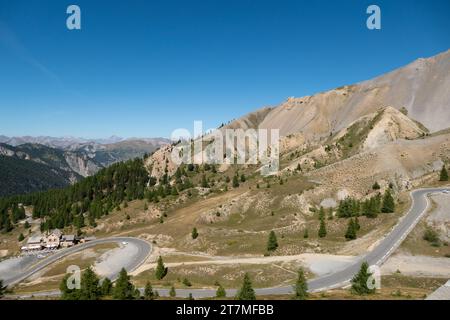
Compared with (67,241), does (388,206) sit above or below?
above

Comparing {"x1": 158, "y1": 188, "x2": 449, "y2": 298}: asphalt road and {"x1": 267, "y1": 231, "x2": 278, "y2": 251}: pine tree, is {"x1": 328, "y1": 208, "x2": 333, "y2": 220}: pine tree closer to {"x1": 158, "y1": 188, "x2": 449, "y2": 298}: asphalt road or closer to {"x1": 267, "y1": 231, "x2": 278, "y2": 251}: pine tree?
{"x1": 158, "y1": 188, "x2": 449, "y2": 298}: asphalt road

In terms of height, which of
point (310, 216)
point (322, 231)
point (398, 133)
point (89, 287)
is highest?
point (398, 133)

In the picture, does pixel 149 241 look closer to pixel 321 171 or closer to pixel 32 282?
pixel 32 282

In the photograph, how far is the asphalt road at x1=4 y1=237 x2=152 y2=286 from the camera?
8975 centimetres

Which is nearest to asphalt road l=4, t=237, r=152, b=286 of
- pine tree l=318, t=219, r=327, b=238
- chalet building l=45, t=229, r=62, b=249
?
chalet building l=45, t=229, r=62, b=249

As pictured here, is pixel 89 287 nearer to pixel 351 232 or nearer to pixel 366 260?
pixel 366 260

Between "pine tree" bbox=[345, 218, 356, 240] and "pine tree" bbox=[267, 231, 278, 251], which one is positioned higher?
"pine tree" bbox=[345, 218, 356, 240]

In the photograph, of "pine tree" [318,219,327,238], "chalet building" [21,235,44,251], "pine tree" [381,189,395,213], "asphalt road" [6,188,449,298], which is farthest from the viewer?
"chalet building" [21,235,44,251]

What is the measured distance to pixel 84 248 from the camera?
11512cm

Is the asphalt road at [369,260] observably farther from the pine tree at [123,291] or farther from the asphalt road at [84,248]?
the pine tree at [123,291]

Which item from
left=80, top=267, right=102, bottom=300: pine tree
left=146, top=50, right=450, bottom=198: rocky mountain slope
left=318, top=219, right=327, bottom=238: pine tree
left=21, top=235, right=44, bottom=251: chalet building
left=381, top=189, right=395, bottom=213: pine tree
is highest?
left=146, top=50, right=450, bottom=198: rocky mountain slope

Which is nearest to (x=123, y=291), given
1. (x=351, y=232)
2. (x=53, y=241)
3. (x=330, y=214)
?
(x=351, y=232)

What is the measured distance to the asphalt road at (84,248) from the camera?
8975 centimetres
